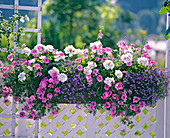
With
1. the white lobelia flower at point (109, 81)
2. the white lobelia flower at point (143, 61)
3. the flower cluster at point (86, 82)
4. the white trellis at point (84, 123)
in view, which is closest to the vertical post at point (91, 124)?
the white trellis at point (84, 123)

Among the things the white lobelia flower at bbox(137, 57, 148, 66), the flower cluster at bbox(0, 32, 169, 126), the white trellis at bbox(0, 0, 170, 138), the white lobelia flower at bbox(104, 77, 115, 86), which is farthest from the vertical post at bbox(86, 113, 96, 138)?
the white lobelia flower at bbox(137, 57, 148, 66)

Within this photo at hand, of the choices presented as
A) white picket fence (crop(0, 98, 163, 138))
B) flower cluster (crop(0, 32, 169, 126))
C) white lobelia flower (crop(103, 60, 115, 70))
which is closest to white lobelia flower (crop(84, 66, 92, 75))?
flower cluster (crop(0, 32, 169, 126))

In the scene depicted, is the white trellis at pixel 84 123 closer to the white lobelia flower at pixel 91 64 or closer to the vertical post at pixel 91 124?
the vertical post at pixel 91 124

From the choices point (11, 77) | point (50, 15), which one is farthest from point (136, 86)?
point (50, 15)

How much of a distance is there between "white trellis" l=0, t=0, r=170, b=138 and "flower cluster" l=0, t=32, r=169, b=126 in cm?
17

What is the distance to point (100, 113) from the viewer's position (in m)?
2.40

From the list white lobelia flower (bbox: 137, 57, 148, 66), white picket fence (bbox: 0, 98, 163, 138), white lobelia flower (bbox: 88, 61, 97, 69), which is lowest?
white picket fence (bbox: 0, 98, 163, 138)

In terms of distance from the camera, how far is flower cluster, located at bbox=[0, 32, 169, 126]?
215 cm

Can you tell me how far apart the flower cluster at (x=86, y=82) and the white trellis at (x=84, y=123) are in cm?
17

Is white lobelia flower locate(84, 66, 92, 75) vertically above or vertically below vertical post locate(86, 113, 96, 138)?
above

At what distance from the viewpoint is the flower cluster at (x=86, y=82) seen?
215 cm

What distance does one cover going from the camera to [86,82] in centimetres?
220

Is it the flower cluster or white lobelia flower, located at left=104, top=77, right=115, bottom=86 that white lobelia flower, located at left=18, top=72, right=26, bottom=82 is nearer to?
the flower cluster

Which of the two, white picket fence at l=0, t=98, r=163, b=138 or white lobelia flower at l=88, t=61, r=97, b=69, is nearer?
white lobelia flower at l=88, t=61, r=97, b=69
